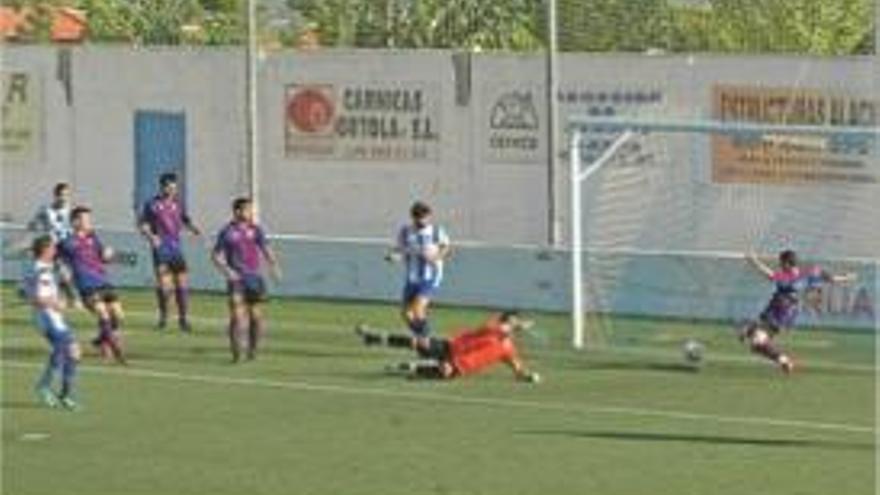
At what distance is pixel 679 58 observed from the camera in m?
38.6

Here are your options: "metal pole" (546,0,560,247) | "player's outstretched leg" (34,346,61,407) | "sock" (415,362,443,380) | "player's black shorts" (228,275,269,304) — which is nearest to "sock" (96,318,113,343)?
"player's black shorts" (228,275,269,304)

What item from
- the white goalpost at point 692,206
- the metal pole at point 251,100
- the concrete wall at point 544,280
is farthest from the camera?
the metal pole at point 251,100

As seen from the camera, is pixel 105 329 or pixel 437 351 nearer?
pixel 437 351

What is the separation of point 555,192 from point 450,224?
6.50 m

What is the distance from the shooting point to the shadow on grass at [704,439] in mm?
20609

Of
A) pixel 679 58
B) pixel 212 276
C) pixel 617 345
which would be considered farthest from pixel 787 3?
pixel 617 345

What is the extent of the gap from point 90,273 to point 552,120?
8829mm

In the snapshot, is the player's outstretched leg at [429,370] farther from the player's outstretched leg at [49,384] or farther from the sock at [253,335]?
the player's outstretched leg at [49,384]

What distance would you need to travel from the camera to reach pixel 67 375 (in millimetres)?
23750

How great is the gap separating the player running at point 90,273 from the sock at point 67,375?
4.07m

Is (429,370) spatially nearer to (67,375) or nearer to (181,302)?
(67,375)

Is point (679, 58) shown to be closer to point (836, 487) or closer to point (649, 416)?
point (649, 416)

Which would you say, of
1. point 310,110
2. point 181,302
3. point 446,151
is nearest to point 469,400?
point 181,302

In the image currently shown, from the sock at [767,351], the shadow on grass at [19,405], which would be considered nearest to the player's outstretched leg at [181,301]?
the shadow on grass at [19,405]
